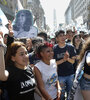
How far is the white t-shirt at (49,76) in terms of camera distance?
239 cm

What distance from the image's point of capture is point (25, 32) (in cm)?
508

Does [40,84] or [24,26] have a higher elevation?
[24,26]

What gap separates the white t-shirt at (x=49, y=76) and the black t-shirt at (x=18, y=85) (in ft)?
1.34

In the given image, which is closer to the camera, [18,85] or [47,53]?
[18,85]

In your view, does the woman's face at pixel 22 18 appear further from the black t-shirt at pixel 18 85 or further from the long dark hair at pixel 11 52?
the black t-shirt at pixel 18 85

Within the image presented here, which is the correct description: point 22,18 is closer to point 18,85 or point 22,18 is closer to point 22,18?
point 22,18

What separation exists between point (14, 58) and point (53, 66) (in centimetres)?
73

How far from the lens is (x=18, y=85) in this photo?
1876 mm

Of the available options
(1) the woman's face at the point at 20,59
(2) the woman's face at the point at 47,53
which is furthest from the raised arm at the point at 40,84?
(1) the woman's face at the point at 20,59

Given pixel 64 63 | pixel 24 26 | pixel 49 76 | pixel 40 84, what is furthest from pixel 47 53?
pixel 24 26

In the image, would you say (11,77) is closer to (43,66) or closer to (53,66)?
(43,66)

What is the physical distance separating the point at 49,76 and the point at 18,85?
0.65 metres

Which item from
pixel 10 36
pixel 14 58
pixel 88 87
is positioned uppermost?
pixel 10 36

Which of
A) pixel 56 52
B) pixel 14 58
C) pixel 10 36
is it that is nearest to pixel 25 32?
pixel 56 52
